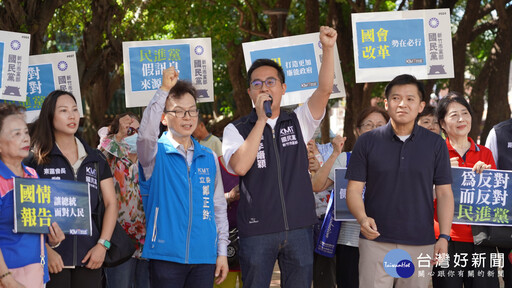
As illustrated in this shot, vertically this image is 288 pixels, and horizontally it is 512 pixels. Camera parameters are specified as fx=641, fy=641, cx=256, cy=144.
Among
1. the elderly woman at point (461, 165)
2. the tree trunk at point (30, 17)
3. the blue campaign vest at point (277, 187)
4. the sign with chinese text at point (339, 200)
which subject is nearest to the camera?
the blue campaign vest at point (277, 187)

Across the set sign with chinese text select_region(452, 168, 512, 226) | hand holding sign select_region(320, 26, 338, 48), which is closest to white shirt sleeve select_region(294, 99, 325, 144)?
hand holding sign select_region(320, 26, 338, 48)

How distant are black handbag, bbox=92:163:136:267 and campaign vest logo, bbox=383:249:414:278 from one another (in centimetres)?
167

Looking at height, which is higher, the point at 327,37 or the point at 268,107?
the point at 327,37

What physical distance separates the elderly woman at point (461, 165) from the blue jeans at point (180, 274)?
179cm

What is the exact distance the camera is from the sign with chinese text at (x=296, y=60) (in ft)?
19.4

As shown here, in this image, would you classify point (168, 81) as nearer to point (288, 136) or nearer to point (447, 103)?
point (288, 136)

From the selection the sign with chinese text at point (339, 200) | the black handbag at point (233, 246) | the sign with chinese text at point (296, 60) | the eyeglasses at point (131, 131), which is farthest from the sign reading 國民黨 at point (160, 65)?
the sign with chinese text at point (339, 200)

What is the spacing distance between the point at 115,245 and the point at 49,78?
7.88ft

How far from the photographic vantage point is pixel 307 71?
5.96 m

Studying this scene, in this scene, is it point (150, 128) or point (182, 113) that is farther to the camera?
point (182, 113)

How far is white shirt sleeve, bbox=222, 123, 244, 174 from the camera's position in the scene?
409cm

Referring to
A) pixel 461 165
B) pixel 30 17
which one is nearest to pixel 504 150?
pixel 461 165

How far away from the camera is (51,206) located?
12.2 feet

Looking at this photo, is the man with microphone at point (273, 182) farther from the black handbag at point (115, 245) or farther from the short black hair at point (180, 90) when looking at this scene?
the black handbag at point (115, 245)
